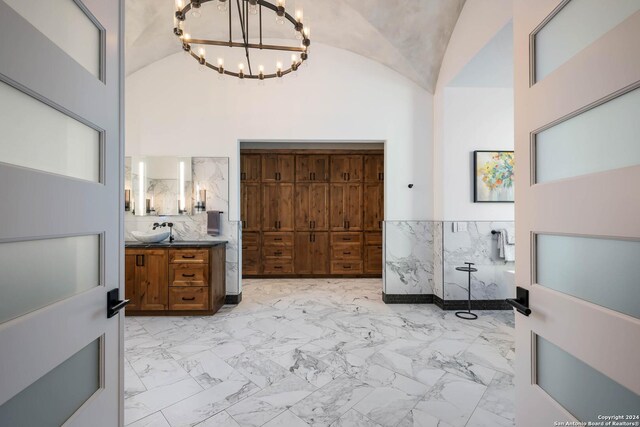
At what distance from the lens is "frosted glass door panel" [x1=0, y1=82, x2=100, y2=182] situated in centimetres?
64

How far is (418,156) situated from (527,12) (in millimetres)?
2993

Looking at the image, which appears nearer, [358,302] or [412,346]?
[412,346]

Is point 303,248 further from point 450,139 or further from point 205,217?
point 450,139

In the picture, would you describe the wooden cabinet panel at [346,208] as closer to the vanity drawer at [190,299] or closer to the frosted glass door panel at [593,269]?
the vanity drawer at [190,299]

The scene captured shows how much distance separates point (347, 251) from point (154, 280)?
342cm

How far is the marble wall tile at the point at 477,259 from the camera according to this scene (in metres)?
3.79

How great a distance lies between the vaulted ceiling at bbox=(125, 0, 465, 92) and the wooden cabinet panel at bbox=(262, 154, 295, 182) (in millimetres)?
2111

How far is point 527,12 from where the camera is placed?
113 centimetres

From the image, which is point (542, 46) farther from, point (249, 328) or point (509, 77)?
point (249, 328)

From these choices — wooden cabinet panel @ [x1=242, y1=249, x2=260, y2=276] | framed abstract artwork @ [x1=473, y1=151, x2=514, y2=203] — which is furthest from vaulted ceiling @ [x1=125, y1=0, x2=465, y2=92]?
wooden cabinet panel @ [x1=242, y1=249, x2=260, y2=276]

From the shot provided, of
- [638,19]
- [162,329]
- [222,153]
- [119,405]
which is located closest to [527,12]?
[638,19]

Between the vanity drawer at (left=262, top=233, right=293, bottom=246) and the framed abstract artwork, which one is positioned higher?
the framed abstract artwork

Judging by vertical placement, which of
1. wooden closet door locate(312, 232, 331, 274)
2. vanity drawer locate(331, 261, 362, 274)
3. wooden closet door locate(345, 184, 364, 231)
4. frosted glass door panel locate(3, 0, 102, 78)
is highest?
frosted glass door panel locate(3, 0, 102, 78)

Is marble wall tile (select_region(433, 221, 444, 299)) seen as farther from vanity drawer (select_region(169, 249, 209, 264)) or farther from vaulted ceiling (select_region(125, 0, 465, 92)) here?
vanity drawer (select_region(169, 249, 209, 264))
